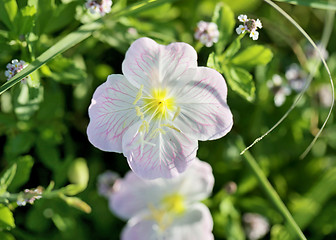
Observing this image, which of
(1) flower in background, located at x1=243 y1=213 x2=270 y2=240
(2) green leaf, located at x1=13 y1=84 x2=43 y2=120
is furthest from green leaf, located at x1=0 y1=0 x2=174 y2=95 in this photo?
(1) flower in background, located at x1=243 y1=213 x2=270 y2=240

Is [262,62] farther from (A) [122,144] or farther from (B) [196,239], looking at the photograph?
(B) [196,239]

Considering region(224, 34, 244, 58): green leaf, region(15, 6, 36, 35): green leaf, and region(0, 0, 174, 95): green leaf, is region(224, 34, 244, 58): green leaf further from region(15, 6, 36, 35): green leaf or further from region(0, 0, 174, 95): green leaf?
region(15, 6, 36, 35): green leaf

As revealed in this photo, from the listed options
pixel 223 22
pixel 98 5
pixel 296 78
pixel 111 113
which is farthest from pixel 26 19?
pixel 296 78

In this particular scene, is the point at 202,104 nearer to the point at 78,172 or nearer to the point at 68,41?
the point at 68,41

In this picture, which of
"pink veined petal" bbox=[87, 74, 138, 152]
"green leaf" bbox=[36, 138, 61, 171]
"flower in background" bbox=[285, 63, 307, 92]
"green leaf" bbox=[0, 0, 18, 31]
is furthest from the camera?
"flower in background" bbox=[285, 63, 307, 92]

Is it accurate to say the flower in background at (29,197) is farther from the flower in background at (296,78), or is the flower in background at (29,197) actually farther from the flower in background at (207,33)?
the flower in background at (296,78)

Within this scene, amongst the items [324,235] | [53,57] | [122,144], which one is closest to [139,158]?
[122,144]
